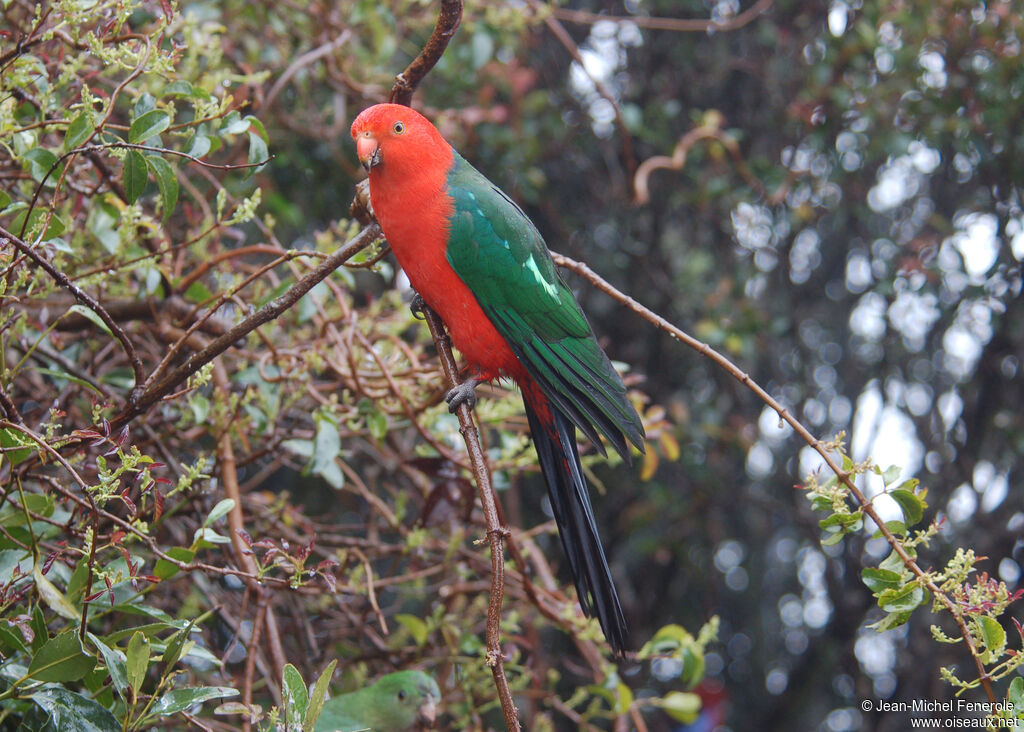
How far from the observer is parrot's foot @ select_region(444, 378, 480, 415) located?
1725 millimetres

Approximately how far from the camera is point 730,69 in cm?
431

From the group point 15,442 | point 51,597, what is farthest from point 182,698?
point 15,442

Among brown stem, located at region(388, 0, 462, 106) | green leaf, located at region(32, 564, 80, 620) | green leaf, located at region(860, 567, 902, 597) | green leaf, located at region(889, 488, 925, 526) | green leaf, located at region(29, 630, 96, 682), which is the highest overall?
brown stem, located at region(388, 0, 462, 106)

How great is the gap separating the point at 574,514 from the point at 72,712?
3.51 ft

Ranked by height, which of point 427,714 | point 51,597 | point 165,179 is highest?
point 165,179

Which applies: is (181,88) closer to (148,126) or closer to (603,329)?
(148,126)

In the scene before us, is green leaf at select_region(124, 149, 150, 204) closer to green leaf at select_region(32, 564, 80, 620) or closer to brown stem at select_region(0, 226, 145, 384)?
brown stem at select_region(0, 226, 145, 384)

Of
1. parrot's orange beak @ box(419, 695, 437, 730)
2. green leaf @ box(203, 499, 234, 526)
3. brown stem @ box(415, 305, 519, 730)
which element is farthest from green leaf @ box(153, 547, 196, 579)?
parrot's orange beak @ box(419, 695, 437, 730)

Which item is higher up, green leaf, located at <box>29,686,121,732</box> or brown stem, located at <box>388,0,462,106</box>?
brown stem, located at <box>388,0,462,106</box>

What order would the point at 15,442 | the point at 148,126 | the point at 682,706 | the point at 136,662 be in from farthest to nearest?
the point at 682,706 → the point at 148,126 → the point at 15,442 → the point at 136,662

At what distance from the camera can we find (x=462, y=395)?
1.74 meters

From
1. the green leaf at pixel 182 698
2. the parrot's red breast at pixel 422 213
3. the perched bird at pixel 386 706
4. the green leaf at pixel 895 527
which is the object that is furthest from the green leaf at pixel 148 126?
the perched bird at pixel 386 706

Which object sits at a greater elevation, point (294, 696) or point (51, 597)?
point (51, 597)

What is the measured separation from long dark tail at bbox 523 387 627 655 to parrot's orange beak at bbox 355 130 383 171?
67 cm
